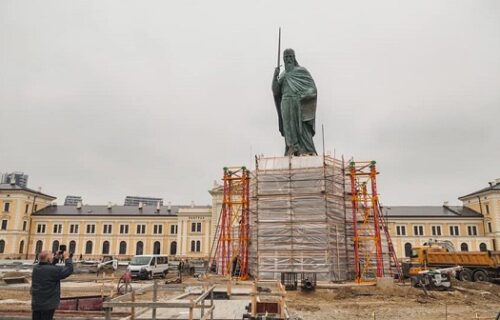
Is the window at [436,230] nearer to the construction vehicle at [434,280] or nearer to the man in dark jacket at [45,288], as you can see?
the construction vehicle at [434,280]

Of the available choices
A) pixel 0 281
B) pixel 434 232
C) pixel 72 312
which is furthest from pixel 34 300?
pixel 434 232

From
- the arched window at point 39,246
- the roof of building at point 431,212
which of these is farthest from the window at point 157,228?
the roof of building at point 431,212

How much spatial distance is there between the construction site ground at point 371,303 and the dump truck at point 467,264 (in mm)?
6905

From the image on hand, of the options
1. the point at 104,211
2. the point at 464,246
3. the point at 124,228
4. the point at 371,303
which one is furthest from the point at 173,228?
the point at 371,303

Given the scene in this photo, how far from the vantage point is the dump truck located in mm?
26859

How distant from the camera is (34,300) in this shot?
21.6 ft

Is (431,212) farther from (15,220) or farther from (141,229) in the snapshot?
(15,220)

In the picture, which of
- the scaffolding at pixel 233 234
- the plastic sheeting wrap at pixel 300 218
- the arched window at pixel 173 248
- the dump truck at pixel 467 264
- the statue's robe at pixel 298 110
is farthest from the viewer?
the arched window at pixel 173 248

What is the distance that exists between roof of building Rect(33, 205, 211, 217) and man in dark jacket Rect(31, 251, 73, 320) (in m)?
64.6

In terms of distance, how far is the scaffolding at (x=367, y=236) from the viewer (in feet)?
71.3

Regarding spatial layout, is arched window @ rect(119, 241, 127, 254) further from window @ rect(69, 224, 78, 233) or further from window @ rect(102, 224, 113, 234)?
window @ rect(69, 224, 78, 233)

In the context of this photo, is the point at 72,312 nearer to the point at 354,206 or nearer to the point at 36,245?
the point at 354,206

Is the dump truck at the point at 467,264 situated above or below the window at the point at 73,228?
below

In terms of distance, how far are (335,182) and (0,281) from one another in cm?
2178
